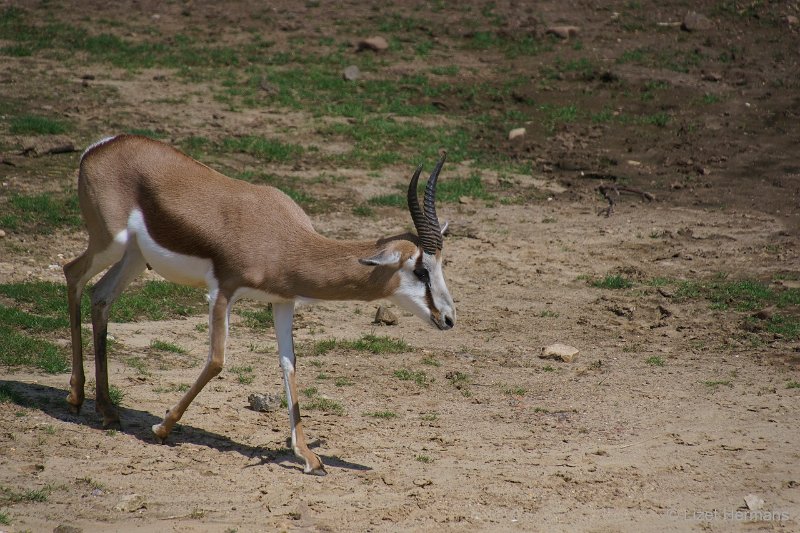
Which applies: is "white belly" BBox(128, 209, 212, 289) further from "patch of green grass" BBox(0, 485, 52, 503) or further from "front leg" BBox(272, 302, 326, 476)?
"patch of green grass" BBox(0, 485, 52, 503)

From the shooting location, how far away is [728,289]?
36.2 ft

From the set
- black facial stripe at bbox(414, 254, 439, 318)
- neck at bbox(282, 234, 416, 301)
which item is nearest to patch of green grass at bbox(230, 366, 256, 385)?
neck at bbox(282, 234, 416, 301)

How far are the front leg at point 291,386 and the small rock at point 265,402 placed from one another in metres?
0.80

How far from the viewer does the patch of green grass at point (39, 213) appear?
11039mm

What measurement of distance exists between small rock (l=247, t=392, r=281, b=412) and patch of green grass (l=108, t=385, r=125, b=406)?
38.1 inches

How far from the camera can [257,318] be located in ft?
32.8

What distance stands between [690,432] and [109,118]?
970 centimetres

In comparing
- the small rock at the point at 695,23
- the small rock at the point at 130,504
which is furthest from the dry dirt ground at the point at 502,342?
the small rock at the point at 695,23

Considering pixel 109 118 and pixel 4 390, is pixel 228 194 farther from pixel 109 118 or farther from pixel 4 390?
pixel 109 118

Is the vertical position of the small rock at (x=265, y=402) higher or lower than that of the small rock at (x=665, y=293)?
higher

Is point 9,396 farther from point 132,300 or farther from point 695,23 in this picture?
point 695,23

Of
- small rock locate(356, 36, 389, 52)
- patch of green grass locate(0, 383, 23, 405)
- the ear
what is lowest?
small rock locate(356, 36, 389, 52)

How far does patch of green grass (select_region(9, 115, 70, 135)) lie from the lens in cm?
1349

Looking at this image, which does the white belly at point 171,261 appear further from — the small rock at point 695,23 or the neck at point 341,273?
the small rock at point 695,23
